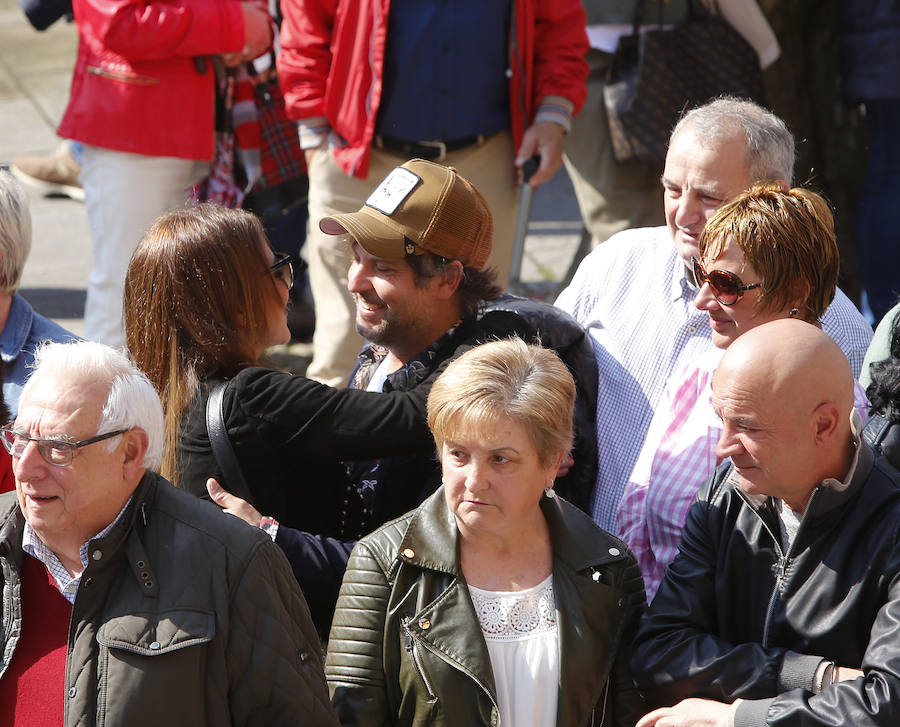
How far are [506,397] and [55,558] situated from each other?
960 mm

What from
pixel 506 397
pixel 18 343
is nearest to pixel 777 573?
pixel 506 397

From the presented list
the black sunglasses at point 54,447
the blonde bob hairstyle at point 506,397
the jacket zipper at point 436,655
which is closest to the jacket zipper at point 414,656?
the jacket zipper at point 436,655

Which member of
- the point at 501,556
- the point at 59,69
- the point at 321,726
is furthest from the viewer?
the point at 59,69

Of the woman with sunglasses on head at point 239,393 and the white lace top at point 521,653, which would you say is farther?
the woman with sunglasses on head at point 239,393

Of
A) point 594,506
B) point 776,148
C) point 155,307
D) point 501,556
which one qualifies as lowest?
point 594,506

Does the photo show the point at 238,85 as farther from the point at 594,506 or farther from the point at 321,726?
the point at 321,726

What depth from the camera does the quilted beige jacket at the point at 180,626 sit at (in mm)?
2254

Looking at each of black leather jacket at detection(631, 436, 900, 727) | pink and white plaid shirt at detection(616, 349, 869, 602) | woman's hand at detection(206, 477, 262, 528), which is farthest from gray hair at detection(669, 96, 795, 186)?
woman's hand at detection(206, 477, 262, 528)

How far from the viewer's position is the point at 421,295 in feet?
10.5

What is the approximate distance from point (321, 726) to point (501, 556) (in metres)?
0.52

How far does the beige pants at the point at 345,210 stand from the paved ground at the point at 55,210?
1.01m

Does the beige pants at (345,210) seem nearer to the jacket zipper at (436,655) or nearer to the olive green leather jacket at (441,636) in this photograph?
the olive green leather jacket at (441,636)

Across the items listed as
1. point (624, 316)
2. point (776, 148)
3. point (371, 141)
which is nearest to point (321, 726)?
point (624, 316)

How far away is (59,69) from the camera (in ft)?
33.1
